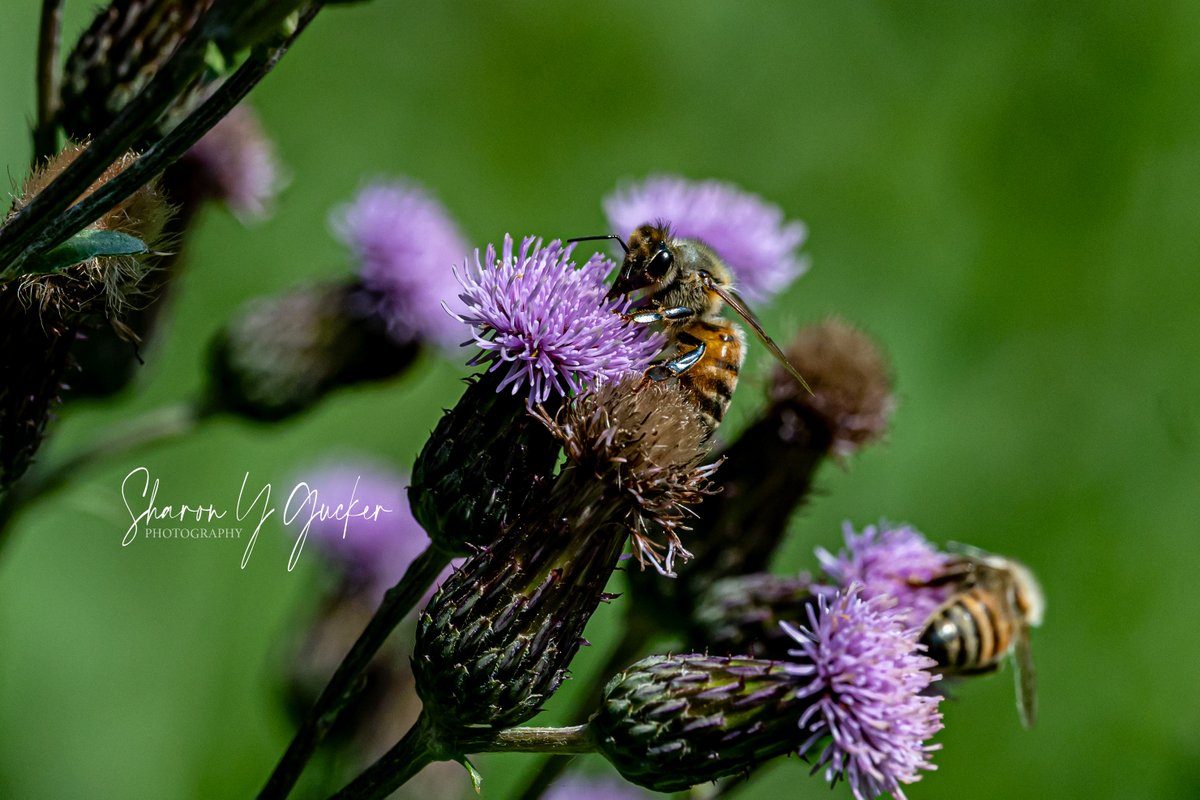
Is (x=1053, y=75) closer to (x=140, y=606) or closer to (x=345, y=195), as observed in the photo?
(x=345, y=195)

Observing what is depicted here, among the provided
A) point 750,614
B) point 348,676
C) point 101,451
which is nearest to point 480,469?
point 348,676

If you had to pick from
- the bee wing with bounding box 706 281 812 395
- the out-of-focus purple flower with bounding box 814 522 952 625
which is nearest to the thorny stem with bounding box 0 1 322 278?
the bee wing with bounding box 706 281 812 395

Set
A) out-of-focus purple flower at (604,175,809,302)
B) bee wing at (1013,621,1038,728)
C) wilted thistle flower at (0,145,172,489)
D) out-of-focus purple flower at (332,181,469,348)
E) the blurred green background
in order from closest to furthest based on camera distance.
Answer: wilted thistle flower at (0,145,172,489) < bee wing at (1013,621,1038,728) < out-of-focus purple flower at (604,175,809,302) < out-of-focus purple flower at (332,181,469,348) < the blurred green background

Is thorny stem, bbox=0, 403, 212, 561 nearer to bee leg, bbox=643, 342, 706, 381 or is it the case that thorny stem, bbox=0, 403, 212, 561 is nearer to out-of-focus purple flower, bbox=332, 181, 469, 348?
out-of-focus purple flower, bbox=332, 181, 469, 348

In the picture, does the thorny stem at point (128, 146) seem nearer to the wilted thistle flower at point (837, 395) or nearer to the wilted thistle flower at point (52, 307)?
the wilted thistle flower at point (52, 307)

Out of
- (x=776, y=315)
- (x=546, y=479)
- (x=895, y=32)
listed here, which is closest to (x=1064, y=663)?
(x=776, y=315)

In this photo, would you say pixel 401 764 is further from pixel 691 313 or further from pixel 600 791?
pixel 600 791
